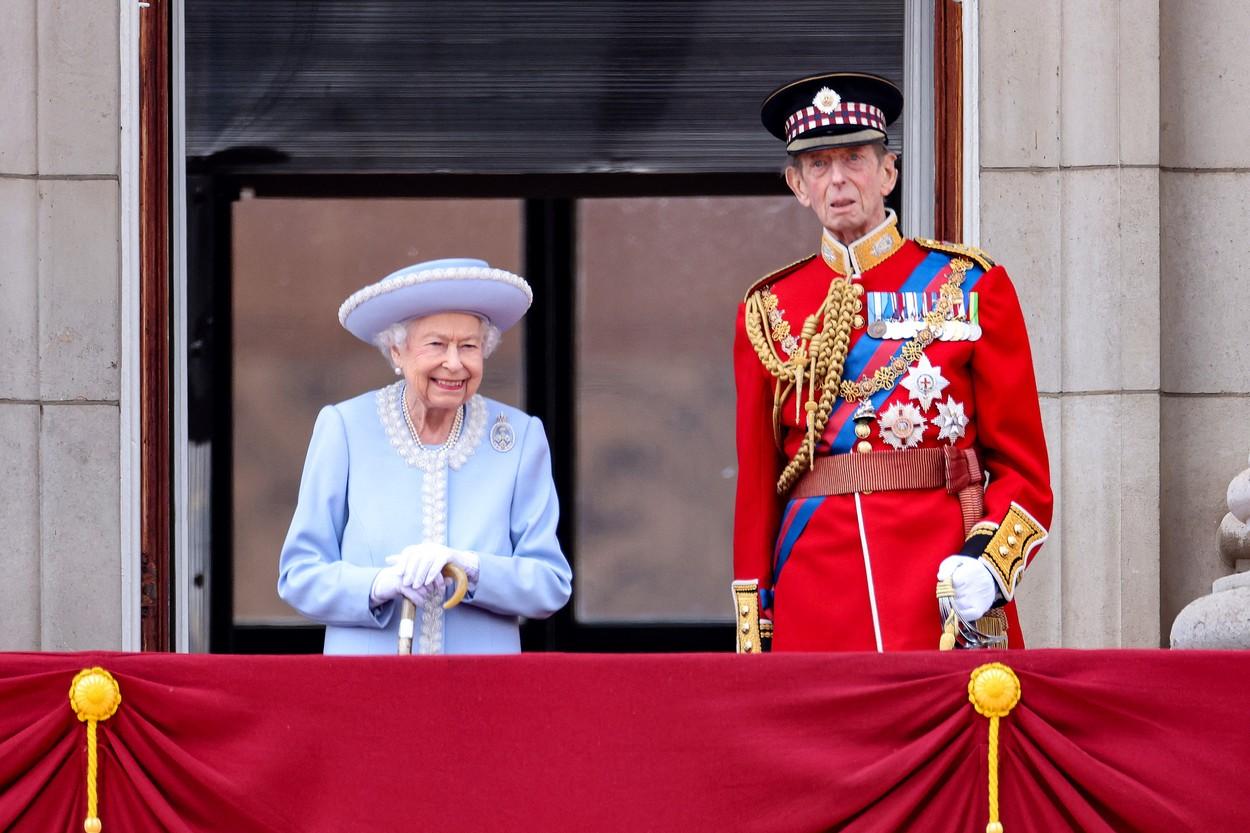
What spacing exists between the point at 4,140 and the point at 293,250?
101 inches

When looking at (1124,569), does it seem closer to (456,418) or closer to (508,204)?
(456,418)

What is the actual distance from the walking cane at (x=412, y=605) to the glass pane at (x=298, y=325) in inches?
174

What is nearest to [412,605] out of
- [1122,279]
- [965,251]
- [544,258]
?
[965,251]

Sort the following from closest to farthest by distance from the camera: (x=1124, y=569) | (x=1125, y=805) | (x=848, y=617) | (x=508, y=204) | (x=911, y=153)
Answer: (x=1125, y=805)
(x=848, y=617)
(x=1124, y=569)
(x=911, y=153)
(x=508, y=204)

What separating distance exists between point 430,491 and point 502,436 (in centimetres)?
20

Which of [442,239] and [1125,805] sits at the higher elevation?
[442,239]

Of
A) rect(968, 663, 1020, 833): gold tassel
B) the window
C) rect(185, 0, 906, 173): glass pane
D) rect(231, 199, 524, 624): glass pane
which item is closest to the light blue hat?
rect(968, 663, 1020, 833): gold tassel

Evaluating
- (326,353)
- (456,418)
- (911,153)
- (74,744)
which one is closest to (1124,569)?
(911,153)

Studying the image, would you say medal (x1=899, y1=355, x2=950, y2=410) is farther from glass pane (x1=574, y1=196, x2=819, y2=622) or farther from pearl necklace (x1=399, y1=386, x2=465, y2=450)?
glass pane (x1=574, y1=196, x2=819, y2=622)

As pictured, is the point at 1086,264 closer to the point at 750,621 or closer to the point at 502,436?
the point at 750,621

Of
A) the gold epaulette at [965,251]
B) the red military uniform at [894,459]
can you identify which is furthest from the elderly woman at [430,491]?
the gold epaulette at [965,251]

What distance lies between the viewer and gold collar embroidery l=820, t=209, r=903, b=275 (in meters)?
4.70

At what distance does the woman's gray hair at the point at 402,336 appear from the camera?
4488 mm

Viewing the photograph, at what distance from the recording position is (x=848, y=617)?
4.55 meters
